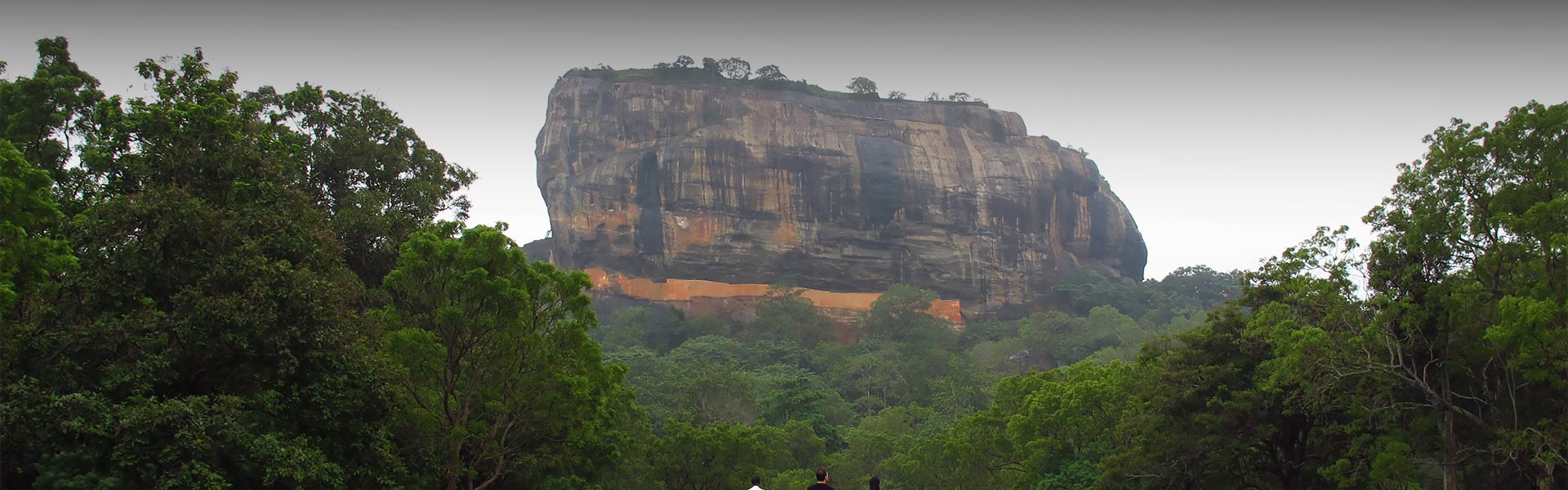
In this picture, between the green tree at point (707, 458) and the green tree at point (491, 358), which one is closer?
the green tree at point (491, 358)

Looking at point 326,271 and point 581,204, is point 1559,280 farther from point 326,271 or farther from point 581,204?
point 581,204

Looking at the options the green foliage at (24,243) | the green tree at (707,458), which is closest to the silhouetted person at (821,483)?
the green foliage at (24,243)

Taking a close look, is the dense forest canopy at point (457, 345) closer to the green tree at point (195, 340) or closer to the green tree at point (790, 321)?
the green tree at point (195, 340)

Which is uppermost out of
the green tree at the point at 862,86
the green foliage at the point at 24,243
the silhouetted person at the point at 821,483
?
the green tree at the point at 862,86

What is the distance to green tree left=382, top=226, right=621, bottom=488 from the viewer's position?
17.7 meters

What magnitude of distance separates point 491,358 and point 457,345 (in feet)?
1.63

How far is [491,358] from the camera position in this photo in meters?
18.3

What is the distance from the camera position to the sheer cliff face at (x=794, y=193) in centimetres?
8575

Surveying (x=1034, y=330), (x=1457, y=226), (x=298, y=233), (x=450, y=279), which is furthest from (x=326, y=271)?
(x=1034, y=330)

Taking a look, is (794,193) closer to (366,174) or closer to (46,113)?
(366,174)

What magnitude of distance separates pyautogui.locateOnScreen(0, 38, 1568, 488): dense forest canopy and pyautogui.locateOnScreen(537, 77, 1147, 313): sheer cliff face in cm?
5564

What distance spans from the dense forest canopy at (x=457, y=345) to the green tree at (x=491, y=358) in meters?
0.05

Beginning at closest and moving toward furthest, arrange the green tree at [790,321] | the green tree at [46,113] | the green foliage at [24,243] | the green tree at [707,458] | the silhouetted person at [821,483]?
the silhouetted person at [821,483], the green foliage at [24,243], the green tree at [46,113], the green tree at [707,458], the green tree at [790,321]

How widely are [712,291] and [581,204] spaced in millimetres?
10433
